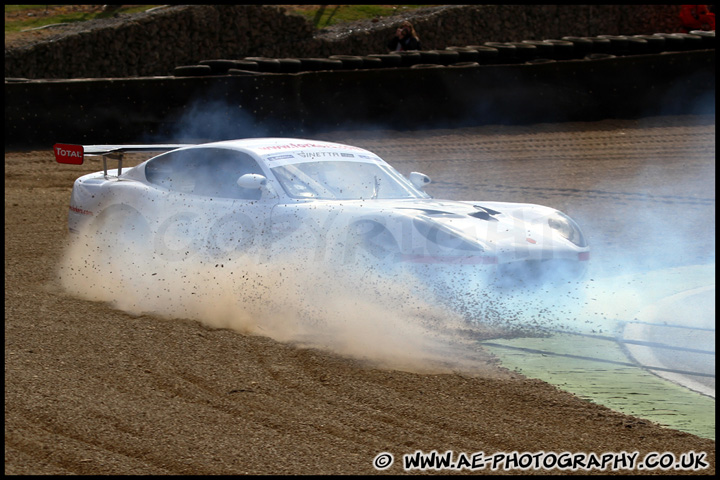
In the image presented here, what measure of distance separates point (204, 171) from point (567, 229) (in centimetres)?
291

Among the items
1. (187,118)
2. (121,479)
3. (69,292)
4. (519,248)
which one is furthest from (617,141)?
(121,479)

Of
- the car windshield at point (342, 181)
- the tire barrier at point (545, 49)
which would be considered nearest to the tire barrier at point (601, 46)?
the tire barrier at point (545, 49)

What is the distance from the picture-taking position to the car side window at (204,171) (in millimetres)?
6980

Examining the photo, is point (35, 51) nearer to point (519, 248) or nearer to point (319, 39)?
point (319, 39)

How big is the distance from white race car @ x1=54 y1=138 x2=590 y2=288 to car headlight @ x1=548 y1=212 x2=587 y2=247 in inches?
0.4

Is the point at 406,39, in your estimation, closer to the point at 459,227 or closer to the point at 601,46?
the point at 601,46

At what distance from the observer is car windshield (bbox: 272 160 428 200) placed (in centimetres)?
667

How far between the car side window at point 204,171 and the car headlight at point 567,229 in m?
2.26

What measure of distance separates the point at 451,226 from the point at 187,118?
748 centimetres

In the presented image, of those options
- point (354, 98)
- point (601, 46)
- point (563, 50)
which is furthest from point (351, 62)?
point (601, 46)

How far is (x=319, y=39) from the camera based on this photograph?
2128cm

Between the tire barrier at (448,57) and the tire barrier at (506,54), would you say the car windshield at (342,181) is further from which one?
the tire barrier at (506,54)

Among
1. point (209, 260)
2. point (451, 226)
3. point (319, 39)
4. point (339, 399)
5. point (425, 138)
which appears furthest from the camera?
point (319, 39)

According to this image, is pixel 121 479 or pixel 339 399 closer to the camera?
pixel 121 479
